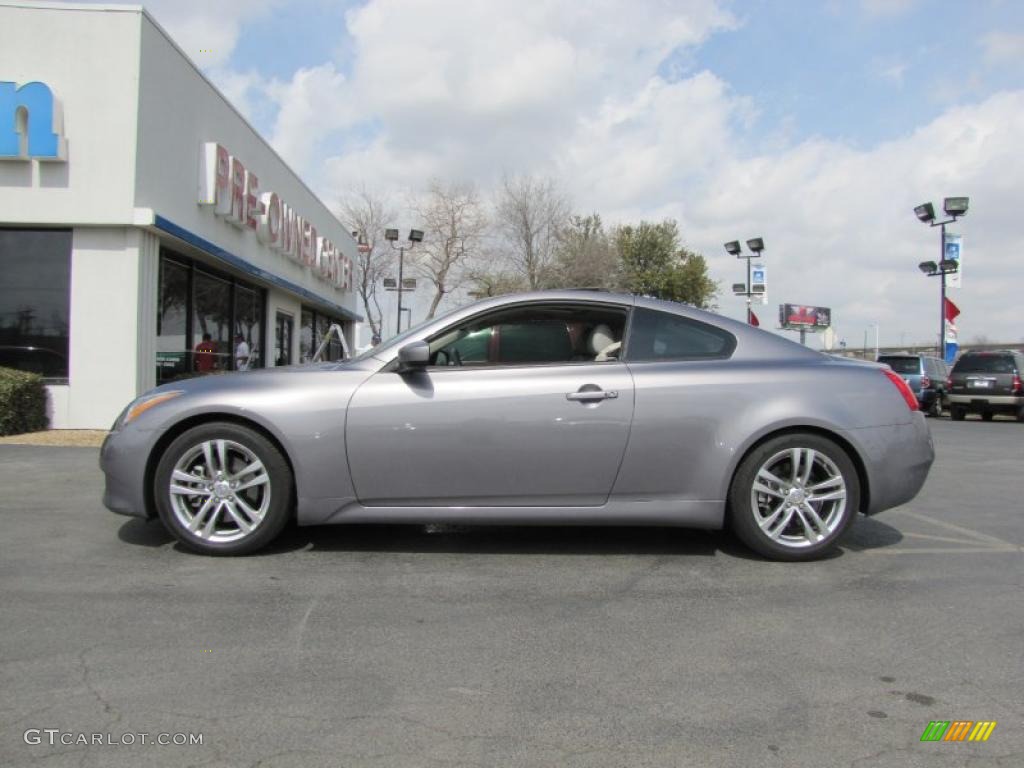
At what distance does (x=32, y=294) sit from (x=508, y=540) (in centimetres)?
1010

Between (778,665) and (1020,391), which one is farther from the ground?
(1020,391)

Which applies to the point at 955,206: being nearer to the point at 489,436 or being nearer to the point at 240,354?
the point at 240,354

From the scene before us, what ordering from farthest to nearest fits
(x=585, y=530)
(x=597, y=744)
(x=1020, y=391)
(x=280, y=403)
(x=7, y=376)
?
(x=1020, y=391), (x=7, y=376), (x=585, y=530), (x=280, y=403), (x=597, y=744)

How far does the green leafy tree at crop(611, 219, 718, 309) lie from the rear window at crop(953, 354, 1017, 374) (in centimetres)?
2964

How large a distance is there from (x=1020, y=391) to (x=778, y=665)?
60.5ft

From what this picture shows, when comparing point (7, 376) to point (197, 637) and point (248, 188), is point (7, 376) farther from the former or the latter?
point (197, 637)

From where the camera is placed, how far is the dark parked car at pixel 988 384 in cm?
1775

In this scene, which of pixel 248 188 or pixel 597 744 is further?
pixel 248 188

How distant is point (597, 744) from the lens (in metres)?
2.41

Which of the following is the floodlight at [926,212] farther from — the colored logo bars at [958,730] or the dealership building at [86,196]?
the colored logo bars at [958,730]

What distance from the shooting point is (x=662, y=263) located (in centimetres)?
4953

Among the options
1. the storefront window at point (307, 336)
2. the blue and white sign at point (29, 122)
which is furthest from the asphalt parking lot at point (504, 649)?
the storefront window at point (307, 336)

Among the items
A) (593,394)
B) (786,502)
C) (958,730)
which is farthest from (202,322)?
(958,730)

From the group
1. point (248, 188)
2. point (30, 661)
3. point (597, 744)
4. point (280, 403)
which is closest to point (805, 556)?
point (597, 744)
